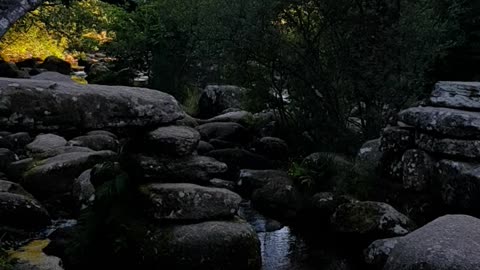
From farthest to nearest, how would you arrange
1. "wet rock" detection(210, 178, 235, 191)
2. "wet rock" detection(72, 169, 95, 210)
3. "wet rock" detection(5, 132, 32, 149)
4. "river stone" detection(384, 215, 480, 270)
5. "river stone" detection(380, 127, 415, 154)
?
"wet rock" detection(5, 132, 32, 149) < "wet rock" detection(210, 178, 235, 191) < "river stone" detection(380, 127, 415, 154) < "wet rock" detection(72, 169, 95, 210) < "river stone" detection(384, 215, 480, 270)

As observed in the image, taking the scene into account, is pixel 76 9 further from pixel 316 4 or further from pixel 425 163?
pixel 425 163

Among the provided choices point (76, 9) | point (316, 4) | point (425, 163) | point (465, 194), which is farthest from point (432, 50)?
point (76, 9)

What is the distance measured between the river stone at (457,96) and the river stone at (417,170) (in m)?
1.31

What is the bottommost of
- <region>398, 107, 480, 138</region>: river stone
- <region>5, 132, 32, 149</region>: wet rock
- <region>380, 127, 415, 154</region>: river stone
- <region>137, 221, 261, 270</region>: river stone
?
<region>137, 221, 261, 270</region>: river stone

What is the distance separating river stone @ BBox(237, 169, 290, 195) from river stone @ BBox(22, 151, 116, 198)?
Result: 11.9 ft

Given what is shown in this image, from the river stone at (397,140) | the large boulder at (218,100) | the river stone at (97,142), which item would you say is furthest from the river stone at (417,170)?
the large boulder at (218,100)

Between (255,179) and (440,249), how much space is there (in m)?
8.68

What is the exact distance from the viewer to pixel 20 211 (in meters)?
10.9

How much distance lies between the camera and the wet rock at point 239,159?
17102 mm

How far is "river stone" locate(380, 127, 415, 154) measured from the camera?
480 inches

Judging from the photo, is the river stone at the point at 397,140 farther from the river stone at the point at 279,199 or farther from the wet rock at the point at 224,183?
the wet rock at the point at 224,183

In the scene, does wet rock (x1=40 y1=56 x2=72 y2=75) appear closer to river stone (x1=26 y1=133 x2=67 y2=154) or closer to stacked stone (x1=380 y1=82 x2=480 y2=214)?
river stone (x1=26 y1=133 x2=67 y2=154)

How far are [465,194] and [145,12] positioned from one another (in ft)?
74.9

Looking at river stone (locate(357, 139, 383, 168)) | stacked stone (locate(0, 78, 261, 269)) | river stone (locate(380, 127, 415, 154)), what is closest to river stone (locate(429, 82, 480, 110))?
river stone (locate(380, 127, 415, 154))
